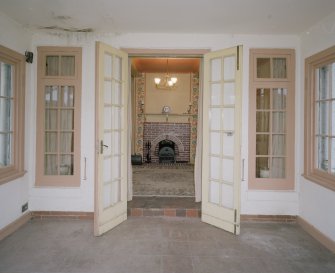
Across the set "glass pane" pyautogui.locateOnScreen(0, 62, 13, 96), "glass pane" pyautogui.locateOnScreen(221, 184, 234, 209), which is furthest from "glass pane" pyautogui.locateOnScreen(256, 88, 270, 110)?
"glass pane" pyautogui.locateOnScreen(0, 62, 13, 96)

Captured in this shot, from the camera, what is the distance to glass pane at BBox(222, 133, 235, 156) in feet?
13.6

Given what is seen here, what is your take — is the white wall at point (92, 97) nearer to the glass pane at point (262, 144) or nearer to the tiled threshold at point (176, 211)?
the tiled threshold at point (176, 211)

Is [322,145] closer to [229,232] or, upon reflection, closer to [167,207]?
[229,232]

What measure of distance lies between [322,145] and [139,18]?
2.87m

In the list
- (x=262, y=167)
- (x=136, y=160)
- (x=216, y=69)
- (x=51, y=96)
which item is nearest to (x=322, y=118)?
(x=262, y=167)

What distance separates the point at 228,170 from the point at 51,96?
9.10ft

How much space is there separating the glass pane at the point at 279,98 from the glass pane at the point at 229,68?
2.62 feet

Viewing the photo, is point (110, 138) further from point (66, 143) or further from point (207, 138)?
point (207, 138)

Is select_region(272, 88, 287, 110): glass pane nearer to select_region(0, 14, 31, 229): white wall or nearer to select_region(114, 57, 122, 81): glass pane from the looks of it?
select_region(114, 57, 122, 81): glass pane

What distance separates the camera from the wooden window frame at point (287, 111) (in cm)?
447

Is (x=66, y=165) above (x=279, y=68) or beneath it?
beneath

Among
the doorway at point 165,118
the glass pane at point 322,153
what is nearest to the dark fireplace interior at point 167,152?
the doorway at point 165,118

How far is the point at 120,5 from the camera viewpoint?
11.3 feet

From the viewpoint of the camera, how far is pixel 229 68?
417 cm
